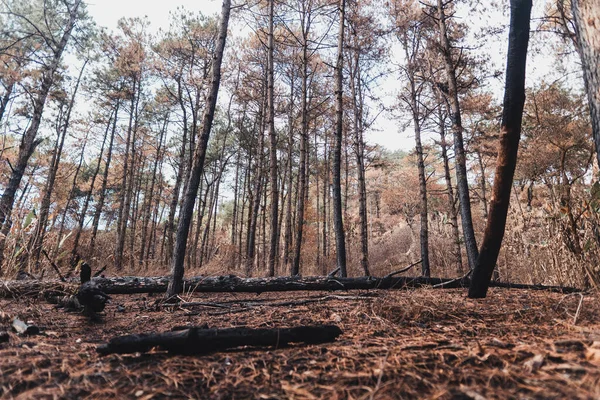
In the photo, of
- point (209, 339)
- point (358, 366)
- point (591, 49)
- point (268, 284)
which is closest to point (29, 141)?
point (268, 284)

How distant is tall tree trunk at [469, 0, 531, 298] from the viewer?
261 cm

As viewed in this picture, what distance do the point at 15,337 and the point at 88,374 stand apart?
1085 mm

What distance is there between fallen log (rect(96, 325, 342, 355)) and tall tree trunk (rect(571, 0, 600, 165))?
2.30 metres

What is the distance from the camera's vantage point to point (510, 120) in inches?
105

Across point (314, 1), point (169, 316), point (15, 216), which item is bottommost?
point (169, 316)

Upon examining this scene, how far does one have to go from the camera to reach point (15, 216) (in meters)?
3.67

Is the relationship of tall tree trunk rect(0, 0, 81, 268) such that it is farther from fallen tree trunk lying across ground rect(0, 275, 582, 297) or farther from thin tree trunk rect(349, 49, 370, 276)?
thin tree trunk rect(349, 49, 370, 276)

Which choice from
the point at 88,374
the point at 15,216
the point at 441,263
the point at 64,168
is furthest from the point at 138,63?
the point at 441,263

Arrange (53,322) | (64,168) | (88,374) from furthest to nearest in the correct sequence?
(64,168) → (53,322) → (88,374)

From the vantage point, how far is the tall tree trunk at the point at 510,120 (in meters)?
2.61

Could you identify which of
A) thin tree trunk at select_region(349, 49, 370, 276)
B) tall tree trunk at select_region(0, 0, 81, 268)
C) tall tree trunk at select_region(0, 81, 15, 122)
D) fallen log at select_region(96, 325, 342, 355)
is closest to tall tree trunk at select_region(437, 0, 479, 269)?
thin tree trunk at select_region(349, 49, 370, 276)

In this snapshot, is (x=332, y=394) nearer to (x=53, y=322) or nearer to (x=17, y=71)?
(x=53, y=322)

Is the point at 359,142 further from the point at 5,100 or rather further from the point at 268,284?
the point at 5,100

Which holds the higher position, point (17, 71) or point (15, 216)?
point (17, 71)
